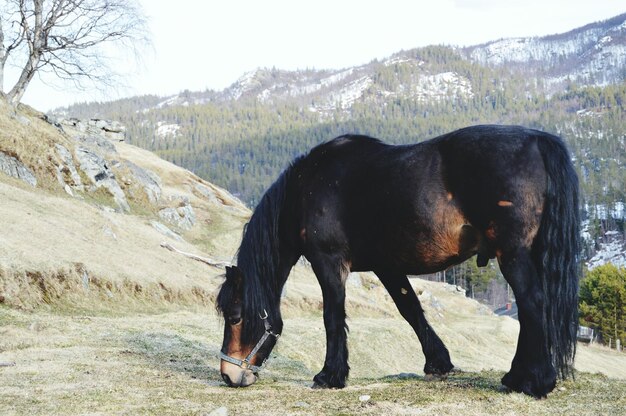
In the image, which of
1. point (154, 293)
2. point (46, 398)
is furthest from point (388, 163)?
point (154, 293)

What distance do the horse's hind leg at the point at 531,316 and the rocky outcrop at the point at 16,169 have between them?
30575mm

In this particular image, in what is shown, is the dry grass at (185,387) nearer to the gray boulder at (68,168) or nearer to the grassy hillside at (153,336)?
the grassy hillside at (153,336)

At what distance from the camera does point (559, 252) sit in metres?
6.67

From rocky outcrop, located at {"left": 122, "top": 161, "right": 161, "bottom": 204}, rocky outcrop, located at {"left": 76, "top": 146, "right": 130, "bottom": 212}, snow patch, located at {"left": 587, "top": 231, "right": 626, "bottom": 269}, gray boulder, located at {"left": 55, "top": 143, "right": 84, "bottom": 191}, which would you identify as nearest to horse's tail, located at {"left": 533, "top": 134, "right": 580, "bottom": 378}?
gray boulder, located at {"left": 55, "top": 143, "right": 84, "bottom": 191}

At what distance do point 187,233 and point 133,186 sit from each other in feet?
19.8

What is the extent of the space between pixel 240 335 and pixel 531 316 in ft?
12.3

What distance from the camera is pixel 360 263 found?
25.9ft

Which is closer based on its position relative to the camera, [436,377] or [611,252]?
[436,377]

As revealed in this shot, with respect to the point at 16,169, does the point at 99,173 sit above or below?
above

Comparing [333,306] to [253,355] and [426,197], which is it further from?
[426,197]

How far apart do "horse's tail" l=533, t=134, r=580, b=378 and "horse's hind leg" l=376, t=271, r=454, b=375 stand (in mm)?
1976

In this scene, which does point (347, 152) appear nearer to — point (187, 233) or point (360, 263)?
point (360, 263)

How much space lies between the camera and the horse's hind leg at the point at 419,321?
8484 millimetres

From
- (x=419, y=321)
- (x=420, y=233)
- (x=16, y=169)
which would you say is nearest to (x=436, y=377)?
(x=419, y=321)
